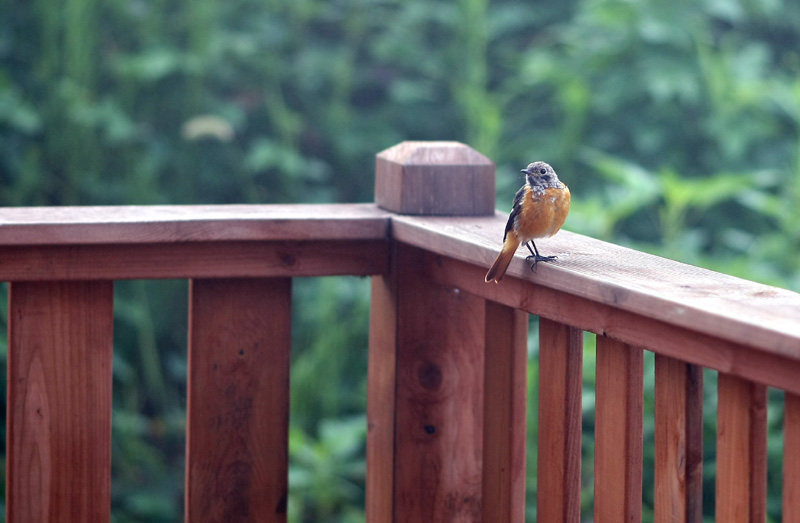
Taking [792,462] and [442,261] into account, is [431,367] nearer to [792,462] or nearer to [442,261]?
[442,261]

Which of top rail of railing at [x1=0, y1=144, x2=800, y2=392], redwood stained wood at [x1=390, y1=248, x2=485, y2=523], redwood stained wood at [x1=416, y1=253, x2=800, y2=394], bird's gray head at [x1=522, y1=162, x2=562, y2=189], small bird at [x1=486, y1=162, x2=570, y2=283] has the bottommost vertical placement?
redwood stained wood at [x1=390, y1=248, x2=485, y2=523]

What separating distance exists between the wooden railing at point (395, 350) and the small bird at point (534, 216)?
2 cm

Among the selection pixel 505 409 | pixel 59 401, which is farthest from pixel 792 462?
pixel 59 401

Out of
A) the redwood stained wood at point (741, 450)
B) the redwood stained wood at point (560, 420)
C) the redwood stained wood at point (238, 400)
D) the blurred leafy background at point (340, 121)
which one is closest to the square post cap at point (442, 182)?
the redwood stained wood at point (238, 400)

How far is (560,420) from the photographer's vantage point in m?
1.12

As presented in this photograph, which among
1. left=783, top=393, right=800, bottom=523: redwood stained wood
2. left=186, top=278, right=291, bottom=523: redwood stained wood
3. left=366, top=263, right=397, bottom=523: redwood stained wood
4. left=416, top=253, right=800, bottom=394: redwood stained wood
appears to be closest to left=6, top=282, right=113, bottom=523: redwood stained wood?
left=186, top=278, right=291, bottom=523: redwood stained wood

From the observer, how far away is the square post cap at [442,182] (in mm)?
1409

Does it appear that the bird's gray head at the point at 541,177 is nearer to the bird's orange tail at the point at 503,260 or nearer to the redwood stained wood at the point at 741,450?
the bird's orange tail at the point at 503,260

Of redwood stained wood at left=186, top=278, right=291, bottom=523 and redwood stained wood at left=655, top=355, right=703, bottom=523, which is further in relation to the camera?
redwood stained wood at left=186, top=278, right=291, bottom=523

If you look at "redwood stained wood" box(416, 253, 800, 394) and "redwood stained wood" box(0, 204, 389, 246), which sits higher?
"redwood stained wood" box(0, 204, 389, 246)

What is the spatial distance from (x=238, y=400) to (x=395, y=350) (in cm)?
24

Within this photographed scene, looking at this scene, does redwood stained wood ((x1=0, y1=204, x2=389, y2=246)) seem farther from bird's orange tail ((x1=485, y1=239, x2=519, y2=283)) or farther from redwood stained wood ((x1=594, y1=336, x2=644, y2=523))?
redwood stained wood ((x1=594, y1=336, x2=644, y2=523))

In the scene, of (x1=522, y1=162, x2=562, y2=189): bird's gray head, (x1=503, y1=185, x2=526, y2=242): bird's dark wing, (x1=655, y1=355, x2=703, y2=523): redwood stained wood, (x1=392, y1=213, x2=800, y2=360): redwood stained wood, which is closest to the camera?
(x1=392, y1=213, x2=800, y2=360): redwood stained wood

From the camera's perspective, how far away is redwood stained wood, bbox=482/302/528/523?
1256mm
